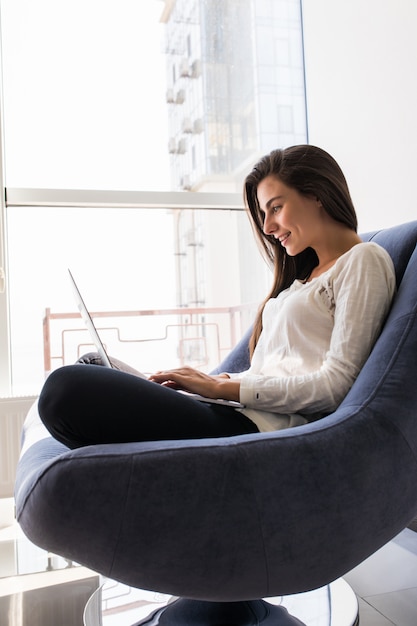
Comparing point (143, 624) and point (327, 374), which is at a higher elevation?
point (327, 374)

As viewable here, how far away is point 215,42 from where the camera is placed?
10.00 feet

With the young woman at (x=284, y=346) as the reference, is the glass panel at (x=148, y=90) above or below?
above

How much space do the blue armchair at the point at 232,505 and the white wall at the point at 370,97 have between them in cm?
144

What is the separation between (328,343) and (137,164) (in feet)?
6.52

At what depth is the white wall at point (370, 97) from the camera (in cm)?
211

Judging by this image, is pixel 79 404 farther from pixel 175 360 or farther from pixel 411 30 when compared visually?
pixel 175 360

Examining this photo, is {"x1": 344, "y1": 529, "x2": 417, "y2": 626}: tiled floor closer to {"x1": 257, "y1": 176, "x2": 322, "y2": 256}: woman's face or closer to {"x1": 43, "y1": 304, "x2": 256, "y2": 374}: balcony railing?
{"x1": 257, "y1": 176, "x2": 322, "y2": 256}: woman's face

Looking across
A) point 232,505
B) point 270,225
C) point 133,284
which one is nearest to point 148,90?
point 133,284

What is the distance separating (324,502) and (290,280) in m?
0.84

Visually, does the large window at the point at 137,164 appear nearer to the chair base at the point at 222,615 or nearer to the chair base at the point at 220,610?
the chair base at the point at 220,610

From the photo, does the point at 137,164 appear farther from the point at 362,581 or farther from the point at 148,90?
the point at 362,581

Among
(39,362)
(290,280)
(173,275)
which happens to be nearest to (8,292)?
(39,362)

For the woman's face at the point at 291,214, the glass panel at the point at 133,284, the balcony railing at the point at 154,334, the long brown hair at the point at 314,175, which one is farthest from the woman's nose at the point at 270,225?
the balcony railing at the point at 154,334

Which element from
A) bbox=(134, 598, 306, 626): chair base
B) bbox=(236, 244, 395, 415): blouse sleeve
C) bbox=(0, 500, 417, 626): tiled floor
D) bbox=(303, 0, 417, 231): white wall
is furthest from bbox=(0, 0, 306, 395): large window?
bbox=(236, 244, 395, 415): blouse sleeve
